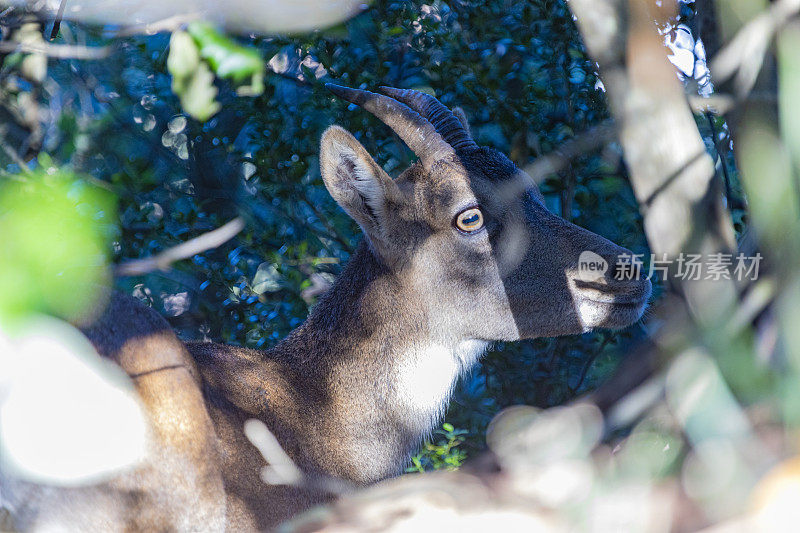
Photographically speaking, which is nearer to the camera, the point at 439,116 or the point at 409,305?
the point at 409,305

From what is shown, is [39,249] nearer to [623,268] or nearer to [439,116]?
[623,268]

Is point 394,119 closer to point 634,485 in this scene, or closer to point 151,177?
point 151,177

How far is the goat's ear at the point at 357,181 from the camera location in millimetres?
4586

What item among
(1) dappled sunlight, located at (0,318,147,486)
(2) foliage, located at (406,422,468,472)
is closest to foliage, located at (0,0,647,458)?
(2) foliage, located at (406,422,468,472)

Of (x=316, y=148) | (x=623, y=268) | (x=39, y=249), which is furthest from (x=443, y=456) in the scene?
(x=39, y=249)

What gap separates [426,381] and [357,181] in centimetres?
124

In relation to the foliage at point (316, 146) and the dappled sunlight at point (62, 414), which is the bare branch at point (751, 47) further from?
the foliage at point (316, 146)

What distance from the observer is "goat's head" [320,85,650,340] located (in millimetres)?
4641

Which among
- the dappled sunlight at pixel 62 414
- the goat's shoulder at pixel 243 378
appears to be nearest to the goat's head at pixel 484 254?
the goat's shoulder at pixel 243 378

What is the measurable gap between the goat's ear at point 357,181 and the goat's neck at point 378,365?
25cm

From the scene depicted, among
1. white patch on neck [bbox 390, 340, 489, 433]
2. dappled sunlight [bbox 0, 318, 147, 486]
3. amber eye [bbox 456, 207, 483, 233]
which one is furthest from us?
amber eye [bbox 456, 207, 483, 233]

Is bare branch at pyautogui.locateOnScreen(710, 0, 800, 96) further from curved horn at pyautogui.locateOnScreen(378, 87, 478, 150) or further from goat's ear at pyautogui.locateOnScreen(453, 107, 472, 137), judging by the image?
goat's ear at pyautogui.locateOnScreen(453, 107, 472, 137)

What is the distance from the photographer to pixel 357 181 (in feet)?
15.4

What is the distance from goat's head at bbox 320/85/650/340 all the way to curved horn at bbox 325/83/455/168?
20 cm
